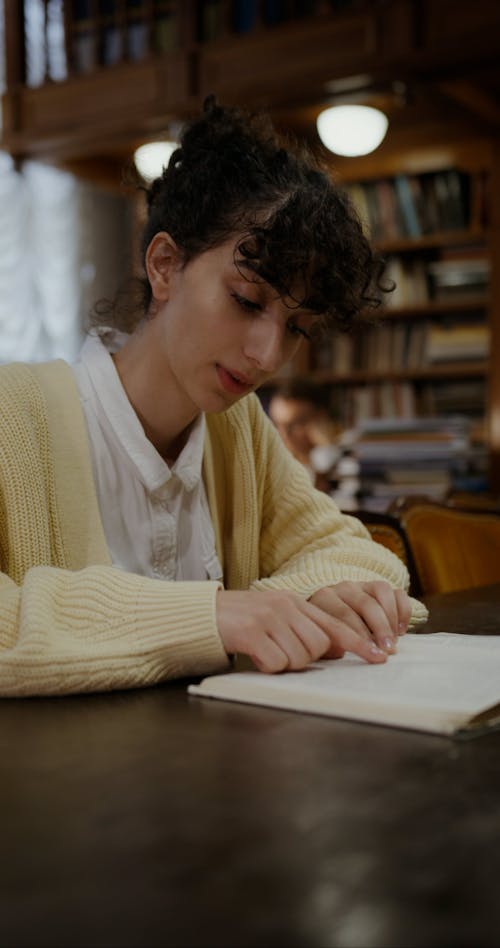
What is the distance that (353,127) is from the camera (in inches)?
178

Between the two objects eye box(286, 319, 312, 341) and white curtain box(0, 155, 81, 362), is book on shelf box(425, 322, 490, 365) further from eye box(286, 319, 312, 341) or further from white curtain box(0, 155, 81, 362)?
eye box(286, 319, 312, 341)

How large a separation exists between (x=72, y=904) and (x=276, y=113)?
189 inches

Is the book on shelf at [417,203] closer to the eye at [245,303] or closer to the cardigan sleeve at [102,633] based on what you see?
the eye at [245,303]

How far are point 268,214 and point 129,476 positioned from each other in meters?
0.41

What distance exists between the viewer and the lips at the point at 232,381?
1387 mm

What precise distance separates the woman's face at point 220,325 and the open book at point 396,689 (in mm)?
501

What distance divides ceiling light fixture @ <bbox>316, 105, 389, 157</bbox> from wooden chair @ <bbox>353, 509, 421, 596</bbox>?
2.95 metres

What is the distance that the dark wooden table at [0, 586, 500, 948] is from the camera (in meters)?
Result: 0.46

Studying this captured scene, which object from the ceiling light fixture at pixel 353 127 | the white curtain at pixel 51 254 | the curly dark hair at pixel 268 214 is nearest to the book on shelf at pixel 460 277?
the ceiling light fixture at pixel 353 127

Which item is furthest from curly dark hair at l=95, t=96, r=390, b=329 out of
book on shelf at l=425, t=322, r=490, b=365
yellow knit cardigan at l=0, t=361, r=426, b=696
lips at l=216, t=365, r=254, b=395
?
book on shelf at l=425, t=322, r=490, b=365

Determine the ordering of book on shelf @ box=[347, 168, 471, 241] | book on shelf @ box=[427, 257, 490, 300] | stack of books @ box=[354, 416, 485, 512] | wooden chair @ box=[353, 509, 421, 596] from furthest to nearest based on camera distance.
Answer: book on shelf @ box=[347, 168, 471, 241] < book on shelf @ box=[427, 257, 490, 300] < stack of books @ box=[354, 416, 485, 512] < wooden chair @ box=[353, 509, 421, 596]

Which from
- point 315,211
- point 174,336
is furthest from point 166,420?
point 315,211

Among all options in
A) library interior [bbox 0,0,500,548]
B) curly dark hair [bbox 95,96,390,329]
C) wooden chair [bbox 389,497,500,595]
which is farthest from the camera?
library interior [bbox 0,0,500,548]

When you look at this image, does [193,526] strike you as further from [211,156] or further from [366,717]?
[366,717]
